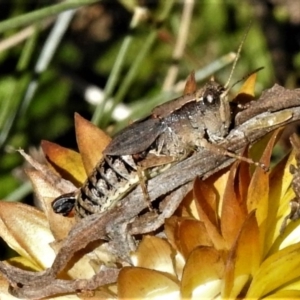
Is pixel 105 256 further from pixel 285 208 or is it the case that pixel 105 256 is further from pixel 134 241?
pixel 285 208

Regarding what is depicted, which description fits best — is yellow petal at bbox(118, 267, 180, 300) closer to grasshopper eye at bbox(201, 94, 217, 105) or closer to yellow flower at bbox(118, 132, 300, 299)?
yellow flower at bbox(118, 132, 300, 299)

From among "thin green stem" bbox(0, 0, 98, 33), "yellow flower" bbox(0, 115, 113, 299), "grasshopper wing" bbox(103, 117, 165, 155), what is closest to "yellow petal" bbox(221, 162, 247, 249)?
"grasshopper wing" bbox(103, 117, 165, 155)

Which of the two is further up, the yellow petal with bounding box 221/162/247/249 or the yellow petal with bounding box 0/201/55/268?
the yellow petal with bounding box 0/201/55/268

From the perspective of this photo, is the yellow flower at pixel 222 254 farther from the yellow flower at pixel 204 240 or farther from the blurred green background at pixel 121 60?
the blurred green background at pixel 121 60

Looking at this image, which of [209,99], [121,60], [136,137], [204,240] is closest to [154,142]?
[136,137]

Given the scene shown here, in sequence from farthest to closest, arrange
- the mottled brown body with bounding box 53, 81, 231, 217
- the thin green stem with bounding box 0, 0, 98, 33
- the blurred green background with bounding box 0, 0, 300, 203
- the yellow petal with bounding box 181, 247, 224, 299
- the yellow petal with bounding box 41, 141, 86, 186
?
the blurred green background with bounding box 0, 0, 300, 203, the thin green stem with bounding box 0, 0, 98, 33, the yellow petal with bounding box 41, 141, 86, 186, the mottled brown body with bounding box 53, 81, 231, 217, the yellow petal with bounding box 181, 247, 224, 299

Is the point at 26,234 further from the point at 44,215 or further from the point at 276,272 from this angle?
the point at 276,272

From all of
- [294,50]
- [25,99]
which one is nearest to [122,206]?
[25,99]
